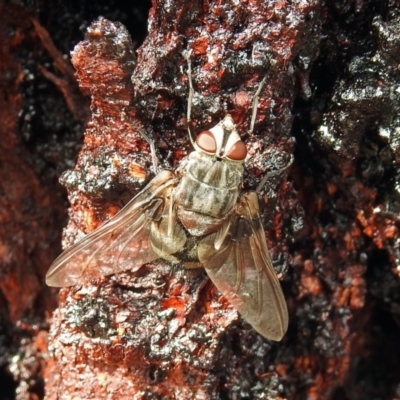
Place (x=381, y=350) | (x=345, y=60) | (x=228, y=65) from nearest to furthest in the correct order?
(x=228, y=65), (x=345, y=60), (x=381, y=350)

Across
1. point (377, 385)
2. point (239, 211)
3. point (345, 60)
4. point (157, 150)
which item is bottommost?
point (377, 385)

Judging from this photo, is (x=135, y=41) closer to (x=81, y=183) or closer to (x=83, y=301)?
(x=81, y=183)

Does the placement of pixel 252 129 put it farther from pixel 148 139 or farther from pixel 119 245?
pixel 119 245

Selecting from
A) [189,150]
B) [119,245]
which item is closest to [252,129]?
[189,150]

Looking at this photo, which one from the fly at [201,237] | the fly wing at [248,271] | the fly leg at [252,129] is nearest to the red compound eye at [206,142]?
the fly at [201,237]

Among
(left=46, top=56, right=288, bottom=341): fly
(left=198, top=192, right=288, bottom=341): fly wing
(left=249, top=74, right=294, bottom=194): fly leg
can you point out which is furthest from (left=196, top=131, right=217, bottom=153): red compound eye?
(left=198, top=192, right=288, bottom=341): fly wing

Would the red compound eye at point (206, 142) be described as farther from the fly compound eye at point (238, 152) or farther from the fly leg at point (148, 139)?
the fly leg at point (148, 139)

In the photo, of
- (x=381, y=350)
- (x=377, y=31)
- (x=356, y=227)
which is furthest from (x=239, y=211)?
(x=381, y=350)

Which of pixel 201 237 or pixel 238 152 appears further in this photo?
pixel 201 237
